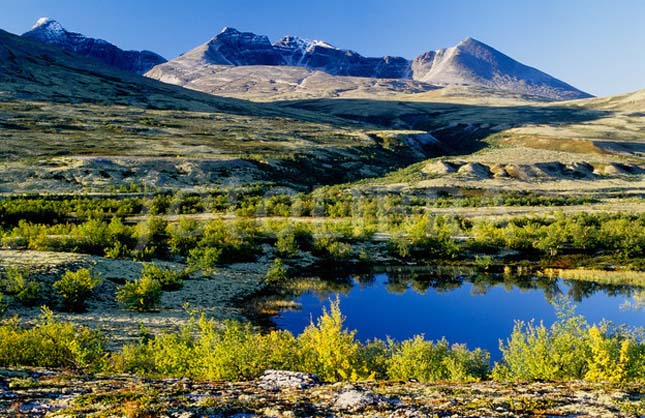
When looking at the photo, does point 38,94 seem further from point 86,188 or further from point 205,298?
point 205,298

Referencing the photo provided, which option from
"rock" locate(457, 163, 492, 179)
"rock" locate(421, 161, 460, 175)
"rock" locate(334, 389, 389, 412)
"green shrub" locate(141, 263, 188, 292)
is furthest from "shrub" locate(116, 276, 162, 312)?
"rock" locate(421, 161, 460, 175)

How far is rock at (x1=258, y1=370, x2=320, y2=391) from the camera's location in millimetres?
13945

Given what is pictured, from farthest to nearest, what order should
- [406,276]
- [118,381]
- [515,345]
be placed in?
1. [406,276]
2. [515,345]
3. [118,381]

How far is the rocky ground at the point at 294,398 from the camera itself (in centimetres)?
1132

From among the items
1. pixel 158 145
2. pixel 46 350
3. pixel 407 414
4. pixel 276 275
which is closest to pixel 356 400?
pixel 407 414

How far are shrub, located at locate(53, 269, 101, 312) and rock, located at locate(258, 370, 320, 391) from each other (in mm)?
23444

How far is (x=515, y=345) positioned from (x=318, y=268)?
104 ft

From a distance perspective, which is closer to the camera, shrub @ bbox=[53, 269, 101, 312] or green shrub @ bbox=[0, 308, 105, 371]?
green shrub @ bbox=[0, 308, 105, 371]

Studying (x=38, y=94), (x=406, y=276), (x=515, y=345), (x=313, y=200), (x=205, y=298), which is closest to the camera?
(x=515, y=345)

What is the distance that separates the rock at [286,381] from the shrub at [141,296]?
73.1 ft

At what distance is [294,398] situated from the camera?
1273 cm

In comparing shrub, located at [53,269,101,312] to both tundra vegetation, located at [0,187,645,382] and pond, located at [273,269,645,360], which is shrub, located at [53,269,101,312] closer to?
tundra vegetation, located at [0,187,645,382]

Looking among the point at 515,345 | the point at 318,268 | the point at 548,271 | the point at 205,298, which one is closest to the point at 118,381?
the point at 515,345

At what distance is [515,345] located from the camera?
22406 millimetres
